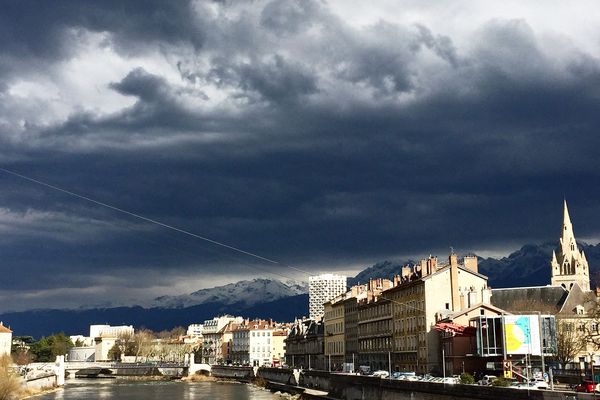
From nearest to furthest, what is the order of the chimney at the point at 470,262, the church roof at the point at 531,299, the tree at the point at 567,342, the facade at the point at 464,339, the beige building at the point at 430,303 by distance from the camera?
the facade at the point at 464,339 → the tree at the point at 567,342 → the beige building at the point at 430,303 → the church roof at the point at 531,299 → the chimney at the point at 470,262

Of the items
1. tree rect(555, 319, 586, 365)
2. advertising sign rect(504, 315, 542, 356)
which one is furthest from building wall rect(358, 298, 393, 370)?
advertising sign rect(504, 315, 542, 356)

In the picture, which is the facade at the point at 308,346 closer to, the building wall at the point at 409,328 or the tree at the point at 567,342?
the building wall at the point at 409,328

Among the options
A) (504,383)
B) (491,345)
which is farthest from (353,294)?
(504,383)

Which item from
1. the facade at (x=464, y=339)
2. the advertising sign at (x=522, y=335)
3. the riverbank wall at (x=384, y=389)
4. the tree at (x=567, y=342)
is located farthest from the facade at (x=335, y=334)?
the advertising sign at (x=522, y=335)

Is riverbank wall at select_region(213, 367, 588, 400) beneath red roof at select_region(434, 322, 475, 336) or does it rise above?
beneath

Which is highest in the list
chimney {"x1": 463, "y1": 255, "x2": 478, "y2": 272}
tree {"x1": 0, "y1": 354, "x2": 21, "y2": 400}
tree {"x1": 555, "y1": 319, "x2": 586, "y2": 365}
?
chimney {"x1": 463, "y1": 255, "x2": 478, "y2": 272}

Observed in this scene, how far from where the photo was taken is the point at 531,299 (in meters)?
114

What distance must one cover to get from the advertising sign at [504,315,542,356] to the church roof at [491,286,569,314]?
34254 mm

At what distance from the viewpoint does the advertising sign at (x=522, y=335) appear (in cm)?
7631

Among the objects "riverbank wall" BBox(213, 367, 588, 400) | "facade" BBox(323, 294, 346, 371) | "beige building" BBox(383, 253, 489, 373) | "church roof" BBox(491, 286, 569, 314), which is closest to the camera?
"riverbank wall" BBox(213, 367, 588, 400)

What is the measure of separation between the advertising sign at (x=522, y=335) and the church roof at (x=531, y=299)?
34.3 m

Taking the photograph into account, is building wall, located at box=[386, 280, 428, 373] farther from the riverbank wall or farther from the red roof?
the riverbank wall

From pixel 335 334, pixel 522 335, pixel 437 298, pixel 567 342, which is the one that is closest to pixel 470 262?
pixel 437 298

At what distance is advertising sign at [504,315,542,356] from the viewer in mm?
76312
